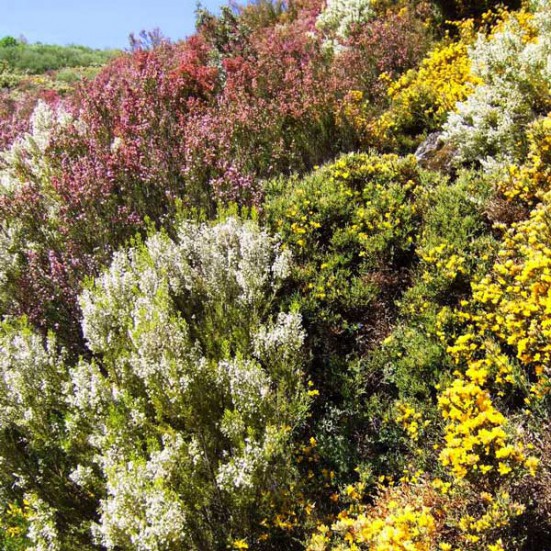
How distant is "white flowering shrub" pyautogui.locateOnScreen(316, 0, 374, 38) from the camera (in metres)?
9.16

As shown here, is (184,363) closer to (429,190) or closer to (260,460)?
(260,460)

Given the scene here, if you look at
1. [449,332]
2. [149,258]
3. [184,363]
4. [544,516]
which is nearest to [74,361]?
[149,258]

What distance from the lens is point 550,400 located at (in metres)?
2.93

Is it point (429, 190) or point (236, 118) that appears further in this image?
point (236, 118)

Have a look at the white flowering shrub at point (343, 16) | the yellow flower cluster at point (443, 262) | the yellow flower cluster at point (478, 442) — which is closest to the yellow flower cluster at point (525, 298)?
the yellow flower cluster at point (443, 262)

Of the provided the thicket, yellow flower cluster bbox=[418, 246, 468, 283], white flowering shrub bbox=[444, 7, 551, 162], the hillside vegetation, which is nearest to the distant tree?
the thicket

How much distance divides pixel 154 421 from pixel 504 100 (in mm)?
4596

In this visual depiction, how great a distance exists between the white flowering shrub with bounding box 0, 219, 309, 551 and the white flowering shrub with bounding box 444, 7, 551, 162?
9.73 ft

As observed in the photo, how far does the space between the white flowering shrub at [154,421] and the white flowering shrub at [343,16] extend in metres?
7.52

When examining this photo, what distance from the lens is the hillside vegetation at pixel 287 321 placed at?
253 centimetres

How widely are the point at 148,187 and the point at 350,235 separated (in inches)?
86.5

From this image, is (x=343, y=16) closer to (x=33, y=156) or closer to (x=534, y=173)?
(x=33, y=156)

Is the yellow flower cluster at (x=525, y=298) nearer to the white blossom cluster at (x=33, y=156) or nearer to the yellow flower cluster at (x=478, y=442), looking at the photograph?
the yellow flower cluster at (x=478, y=442)

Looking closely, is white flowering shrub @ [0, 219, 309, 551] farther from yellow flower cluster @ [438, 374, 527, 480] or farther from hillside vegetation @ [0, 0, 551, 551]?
yellow flower cluster @ [438, 374, 527, 480]
